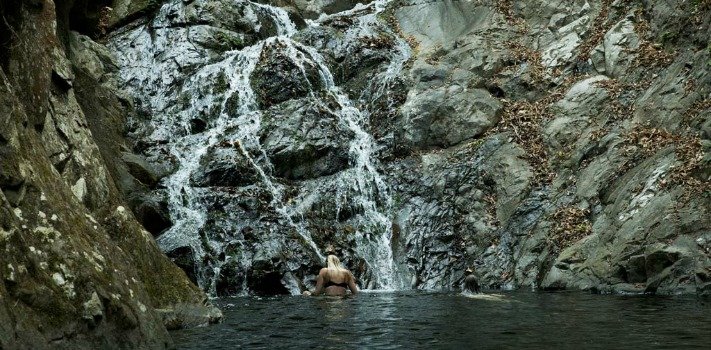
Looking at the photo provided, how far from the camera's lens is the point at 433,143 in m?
19.0

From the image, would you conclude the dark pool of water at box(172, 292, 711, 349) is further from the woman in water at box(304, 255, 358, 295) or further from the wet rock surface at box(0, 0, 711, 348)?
the woman in water at box(304, 255, 358, 295)

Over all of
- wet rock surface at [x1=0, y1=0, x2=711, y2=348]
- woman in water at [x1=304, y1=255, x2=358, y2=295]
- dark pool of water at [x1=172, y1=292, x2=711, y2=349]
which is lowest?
dark pool of water at [x1=172, y1=292, x2=711, y2=349]

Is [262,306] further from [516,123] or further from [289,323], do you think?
[516,123]

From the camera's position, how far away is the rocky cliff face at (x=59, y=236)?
16.2 feet

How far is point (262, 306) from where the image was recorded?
1132 cm

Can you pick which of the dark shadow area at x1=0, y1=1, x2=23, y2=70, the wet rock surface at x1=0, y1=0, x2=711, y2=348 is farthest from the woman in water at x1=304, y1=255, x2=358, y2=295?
the dark shadow area at x1=0, y1=1, x2=23, y2=70

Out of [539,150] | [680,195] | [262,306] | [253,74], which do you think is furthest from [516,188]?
[253,74]

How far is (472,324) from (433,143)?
11416mm

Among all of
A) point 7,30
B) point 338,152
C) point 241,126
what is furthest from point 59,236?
point 241,126

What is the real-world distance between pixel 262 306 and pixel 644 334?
6.43 meters

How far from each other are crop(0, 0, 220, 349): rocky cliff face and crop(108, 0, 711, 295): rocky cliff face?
20.3ft

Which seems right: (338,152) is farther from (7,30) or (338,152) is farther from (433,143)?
(7,30)

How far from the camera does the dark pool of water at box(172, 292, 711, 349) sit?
255 inches

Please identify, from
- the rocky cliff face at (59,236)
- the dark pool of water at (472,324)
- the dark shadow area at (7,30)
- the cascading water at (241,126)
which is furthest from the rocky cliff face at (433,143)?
the dark shadow area at (7,30)
